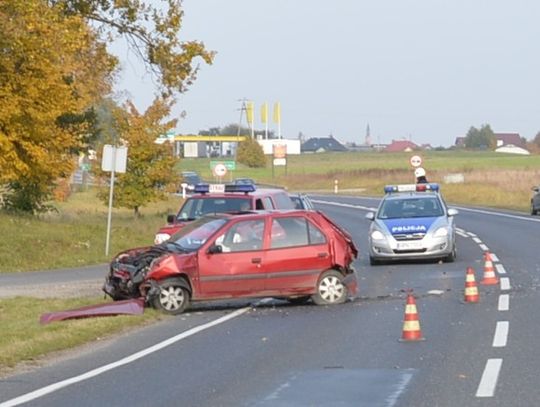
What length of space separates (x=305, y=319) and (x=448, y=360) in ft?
14.7

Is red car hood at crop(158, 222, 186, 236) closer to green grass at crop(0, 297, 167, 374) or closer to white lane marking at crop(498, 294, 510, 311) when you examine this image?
green grass at crop(0, 297, 167, 374)

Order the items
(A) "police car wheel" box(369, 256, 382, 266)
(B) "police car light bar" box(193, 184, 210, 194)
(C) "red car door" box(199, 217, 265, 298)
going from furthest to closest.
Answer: (A) "police car wheel" box(369, 256, 382, 266) → (B) "police car light bar" box(193, 184, 210, 194) → (C) "red car door" box(199, 217, 265, 298)

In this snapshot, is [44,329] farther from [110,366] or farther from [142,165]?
[142,165]

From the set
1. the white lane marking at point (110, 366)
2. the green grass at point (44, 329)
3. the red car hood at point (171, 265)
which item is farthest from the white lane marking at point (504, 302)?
the green grass at point (44, 329)

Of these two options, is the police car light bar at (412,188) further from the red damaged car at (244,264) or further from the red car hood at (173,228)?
the red damaged car at (244,264)

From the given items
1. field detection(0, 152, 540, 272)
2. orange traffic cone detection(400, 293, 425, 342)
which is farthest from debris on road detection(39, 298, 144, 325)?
field detection(0, 152, 540, 272)

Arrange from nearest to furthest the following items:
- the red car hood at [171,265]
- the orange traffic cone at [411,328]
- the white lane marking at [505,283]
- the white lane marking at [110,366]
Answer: the white lane marking at [110,366]
the orange traffic cone at [411,328]
the red car hood at [171,265]
the white lane marking at [505,283]

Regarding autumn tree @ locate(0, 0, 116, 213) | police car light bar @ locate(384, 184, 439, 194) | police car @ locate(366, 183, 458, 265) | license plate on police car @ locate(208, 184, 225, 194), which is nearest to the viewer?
autumn tree @ locate(0, 0, 116, 213)

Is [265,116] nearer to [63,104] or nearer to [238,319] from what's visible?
[63,104]

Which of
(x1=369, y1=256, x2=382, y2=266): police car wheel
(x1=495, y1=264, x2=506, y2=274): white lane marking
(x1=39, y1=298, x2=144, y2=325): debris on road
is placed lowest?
(x1=39, y1=298, x2=144, y2=325): debris on road

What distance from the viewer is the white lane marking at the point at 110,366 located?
10215 mm

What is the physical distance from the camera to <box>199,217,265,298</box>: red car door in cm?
1731

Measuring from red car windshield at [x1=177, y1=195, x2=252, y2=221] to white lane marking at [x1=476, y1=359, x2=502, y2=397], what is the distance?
40.0ft

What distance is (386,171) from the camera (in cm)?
10538
